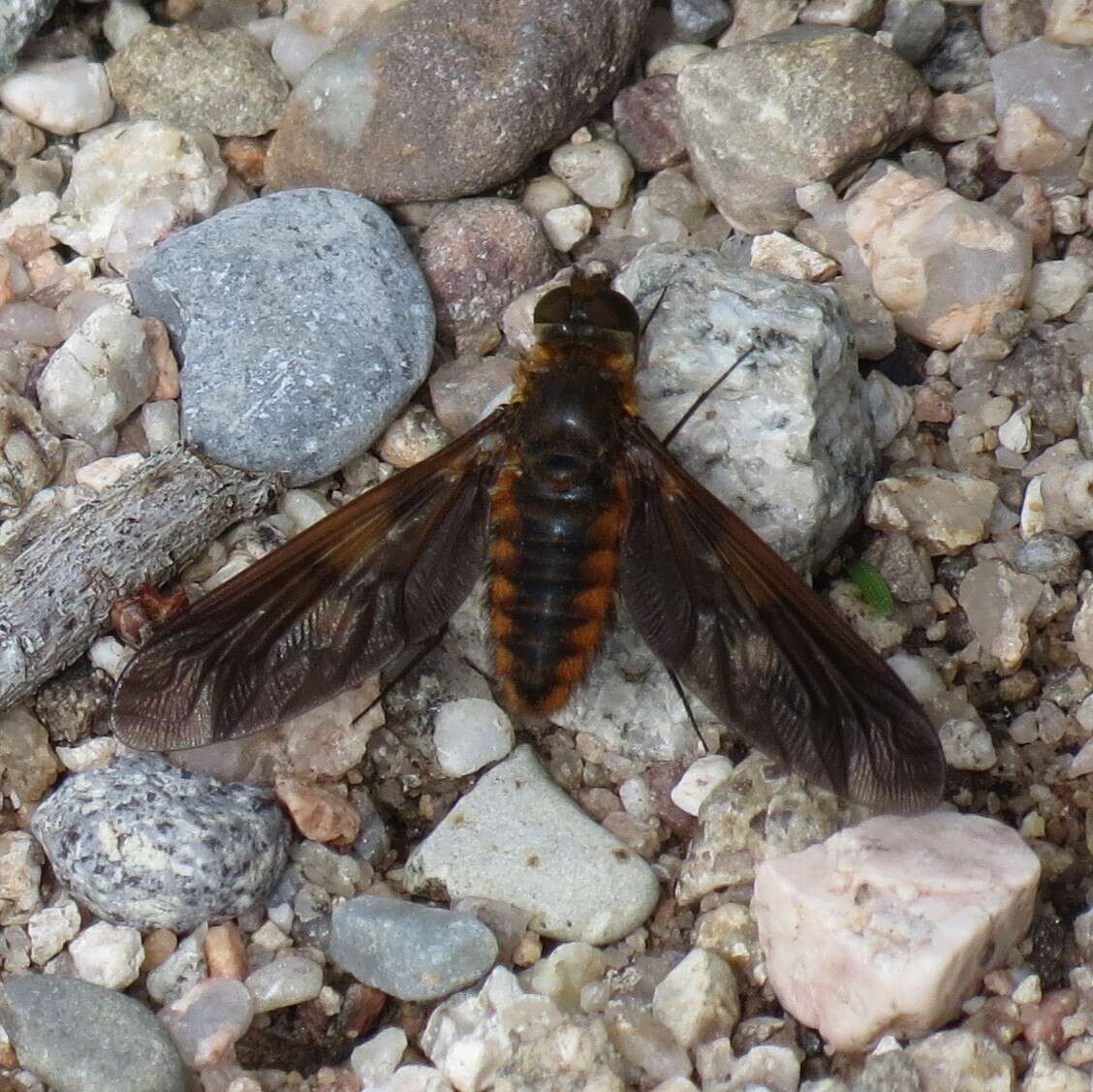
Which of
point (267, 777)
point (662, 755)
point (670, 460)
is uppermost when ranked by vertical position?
A: point (670, 460)

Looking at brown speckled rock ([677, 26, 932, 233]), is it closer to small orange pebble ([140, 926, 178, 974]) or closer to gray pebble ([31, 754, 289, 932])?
gray pebble ([31, 754, 289, 932])

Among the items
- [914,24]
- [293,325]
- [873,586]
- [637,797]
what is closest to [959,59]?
[914,24]

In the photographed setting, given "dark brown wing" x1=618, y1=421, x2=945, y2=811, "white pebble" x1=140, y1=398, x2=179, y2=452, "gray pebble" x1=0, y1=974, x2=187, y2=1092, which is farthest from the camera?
"white pebble" x1=140, y1=398, x2=179, y2=452

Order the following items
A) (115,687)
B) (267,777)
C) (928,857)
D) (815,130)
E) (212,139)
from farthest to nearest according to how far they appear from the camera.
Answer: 1. (212,139)
2. (815,130)
3. (267,777)
4. (115,687)
5. (928,857)

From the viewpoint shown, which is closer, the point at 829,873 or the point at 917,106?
the point at 829,873

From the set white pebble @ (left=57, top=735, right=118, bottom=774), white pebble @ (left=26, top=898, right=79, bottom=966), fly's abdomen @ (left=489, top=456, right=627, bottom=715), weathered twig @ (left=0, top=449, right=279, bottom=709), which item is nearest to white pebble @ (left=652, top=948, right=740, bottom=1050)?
fly's abdomen @ (left=489, top=456, right=627, bottom=715)

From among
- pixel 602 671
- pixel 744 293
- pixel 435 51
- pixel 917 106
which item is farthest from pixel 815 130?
pixel 602 671

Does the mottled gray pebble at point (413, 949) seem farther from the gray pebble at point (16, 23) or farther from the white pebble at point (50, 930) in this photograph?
the gray pebble at point (16, 23)

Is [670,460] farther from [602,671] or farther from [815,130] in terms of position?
[815,130]

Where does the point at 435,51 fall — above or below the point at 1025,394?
above
